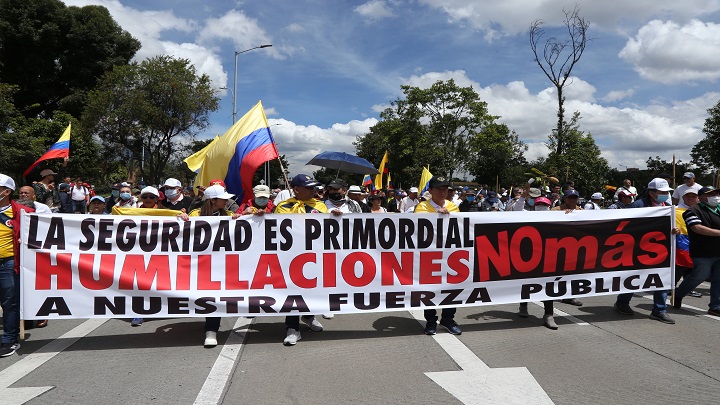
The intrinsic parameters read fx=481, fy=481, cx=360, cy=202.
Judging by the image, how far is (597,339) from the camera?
5309mm

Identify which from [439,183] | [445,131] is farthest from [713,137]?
[439,183]

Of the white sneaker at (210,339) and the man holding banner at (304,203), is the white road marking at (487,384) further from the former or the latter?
the white sneaker at (210,339)

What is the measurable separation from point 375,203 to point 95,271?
219 inches

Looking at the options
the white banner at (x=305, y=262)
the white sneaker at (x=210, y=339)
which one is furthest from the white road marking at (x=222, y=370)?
the white banner at (x=305, y=262)

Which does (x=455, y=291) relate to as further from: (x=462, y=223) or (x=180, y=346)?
(x=180, y=346)

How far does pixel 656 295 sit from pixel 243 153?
5783mm

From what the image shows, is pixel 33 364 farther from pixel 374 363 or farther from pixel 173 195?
pixel 173 195

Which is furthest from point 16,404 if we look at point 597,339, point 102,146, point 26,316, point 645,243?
point 102,146

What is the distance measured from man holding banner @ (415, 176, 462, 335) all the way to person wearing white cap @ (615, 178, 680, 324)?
247 centimetres

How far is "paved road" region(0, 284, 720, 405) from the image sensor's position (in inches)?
151

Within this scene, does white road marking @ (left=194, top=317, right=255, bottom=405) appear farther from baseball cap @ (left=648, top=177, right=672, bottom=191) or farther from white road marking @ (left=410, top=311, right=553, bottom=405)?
baseball cap @ (left=648, top=177, right=672, bottom=191)

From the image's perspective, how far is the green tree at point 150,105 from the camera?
26.2m

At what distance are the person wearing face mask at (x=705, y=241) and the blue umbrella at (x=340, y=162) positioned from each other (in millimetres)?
8738

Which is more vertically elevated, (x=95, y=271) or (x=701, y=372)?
(x=95, y=271)
